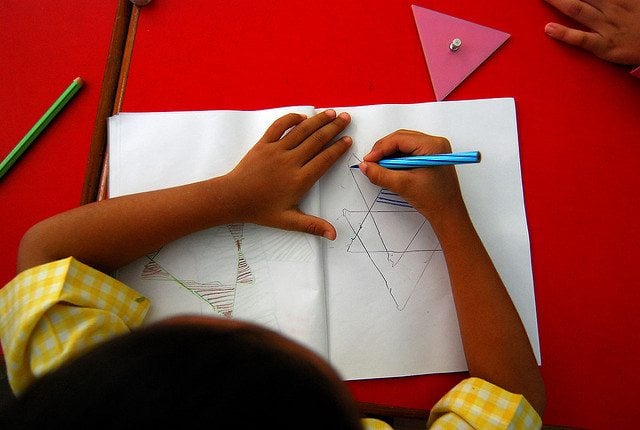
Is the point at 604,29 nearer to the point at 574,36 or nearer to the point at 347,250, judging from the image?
the point at 574,36

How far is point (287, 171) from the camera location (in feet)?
1.76

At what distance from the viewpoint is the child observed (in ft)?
0.93

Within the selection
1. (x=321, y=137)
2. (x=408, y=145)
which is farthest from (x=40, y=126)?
(x=408, y=145)

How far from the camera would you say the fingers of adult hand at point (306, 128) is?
545mm

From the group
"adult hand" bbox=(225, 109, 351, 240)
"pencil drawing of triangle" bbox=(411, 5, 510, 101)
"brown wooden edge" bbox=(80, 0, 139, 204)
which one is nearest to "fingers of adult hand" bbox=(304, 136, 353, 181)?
"adult hand" bbox=(225, 109, 351, 240)

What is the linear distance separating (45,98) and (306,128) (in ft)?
1.14

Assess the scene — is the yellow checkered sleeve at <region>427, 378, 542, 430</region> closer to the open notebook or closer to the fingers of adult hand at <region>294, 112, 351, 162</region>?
the open notebook

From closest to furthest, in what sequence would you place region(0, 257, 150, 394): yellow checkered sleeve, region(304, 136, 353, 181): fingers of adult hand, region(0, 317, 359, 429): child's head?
region(0, 317, 359, 429): child's head
region(0, 257, 150, 394): yellow checkered sleeve
region(304, 136, 353, 181): fingers of adult hand

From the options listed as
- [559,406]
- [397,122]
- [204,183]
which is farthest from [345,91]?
[559,406]

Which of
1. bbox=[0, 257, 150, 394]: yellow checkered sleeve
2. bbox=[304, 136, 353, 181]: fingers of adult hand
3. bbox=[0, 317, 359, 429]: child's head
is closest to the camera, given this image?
bbox=[0, 317, 359, 429]: child's head

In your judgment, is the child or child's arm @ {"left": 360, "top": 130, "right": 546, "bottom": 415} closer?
the child

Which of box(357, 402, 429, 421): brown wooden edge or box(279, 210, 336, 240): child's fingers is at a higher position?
box(279, 210, 336, 240): child's fingers

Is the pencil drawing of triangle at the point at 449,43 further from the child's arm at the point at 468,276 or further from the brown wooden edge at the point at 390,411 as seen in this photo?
the brown wooden edge at the point at 390,411

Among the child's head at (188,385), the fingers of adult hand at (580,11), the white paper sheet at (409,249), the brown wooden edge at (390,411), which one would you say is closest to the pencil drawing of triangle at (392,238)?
the white paper sheet at (409,249)
